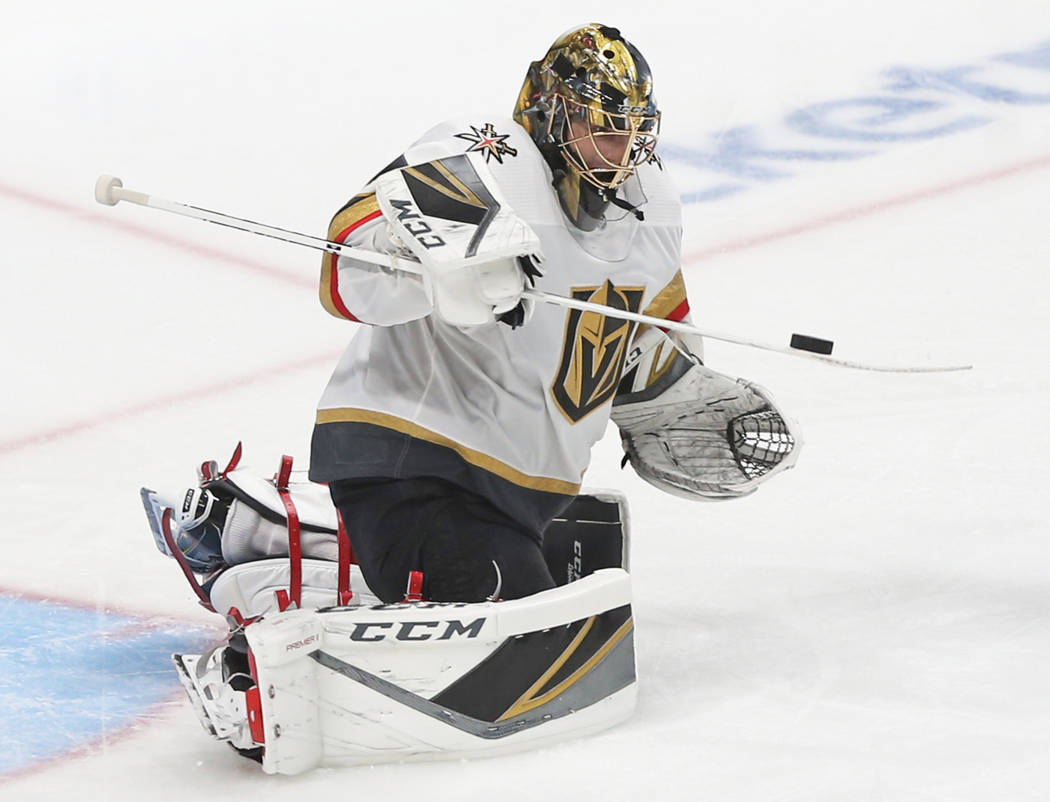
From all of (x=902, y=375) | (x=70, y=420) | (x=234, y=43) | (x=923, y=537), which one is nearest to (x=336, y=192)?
(x=234, y=43)

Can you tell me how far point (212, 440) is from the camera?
11.7 ft

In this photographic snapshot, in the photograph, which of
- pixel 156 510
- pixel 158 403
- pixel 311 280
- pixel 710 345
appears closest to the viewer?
pixel 156 510

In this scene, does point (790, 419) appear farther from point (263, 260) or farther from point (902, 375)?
point (263, 260)

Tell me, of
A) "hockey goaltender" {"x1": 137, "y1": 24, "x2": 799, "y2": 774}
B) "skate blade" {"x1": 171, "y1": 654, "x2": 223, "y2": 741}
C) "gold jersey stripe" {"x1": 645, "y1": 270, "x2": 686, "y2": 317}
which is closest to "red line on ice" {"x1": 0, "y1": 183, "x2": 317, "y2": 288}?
"hockey goaltender" {"x1": 137, "y1": 24, "x2": 799, "y2": 774}

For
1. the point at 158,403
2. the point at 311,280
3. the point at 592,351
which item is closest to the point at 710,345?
the point at 311,280

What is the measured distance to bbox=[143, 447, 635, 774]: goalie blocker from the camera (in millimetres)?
2059

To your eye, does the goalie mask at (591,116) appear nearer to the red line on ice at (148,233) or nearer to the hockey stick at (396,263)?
the hockey stick at (396,263)

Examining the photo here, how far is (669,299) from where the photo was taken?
2656mm

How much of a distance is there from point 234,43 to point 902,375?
2.50m

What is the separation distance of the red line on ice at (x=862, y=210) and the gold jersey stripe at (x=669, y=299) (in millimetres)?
1696

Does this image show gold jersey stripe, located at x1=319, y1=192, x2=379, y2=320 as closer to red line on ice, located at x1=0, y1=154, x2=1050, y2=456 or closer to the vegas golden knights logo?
the vegas golden knights logo

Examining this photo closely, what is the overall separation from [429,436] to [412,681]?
417 mm

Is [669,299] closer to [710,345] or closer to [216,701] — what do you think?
[216,701]

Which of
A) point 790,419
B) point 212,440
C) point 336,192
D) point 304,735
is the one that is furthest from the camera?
point 336,192
